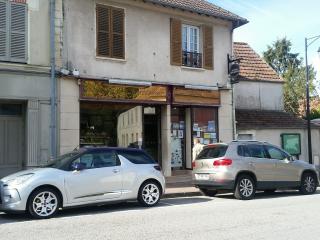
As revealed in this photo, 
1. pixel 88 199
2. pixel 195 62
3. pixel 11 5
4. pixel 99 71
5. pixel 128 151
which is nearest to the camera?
pixel 88 199

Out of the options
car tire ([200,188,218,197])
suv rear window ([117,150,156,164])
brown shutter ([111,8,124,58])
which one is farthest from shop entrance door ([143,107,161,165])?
suv rear window ([117,150,156,164])

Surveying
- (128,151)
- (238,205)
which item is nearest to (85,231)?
(128,151)

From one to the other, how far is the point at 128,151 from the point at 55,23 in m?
5.84

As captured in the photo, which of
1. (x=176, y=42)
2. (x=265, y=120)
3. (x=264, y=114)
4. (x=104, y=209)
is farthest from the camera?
(x=264, y=114)

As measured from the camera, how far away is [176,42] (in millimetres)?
18484

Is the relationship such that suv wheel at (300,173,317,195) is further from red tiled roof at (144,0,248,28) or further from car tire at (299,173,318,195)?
red tiled roof at (144,0,248,28)

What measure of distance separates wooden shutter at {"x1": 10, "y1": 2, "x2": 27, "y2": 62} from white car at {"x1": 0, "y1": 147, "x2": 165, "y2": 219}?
5.03m

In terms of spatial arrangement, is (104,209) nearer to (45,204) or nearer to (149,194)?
(149,194)

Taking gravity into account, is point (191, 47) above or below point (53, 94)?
above

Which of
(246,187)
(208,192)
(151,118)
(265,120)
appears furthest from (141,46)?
(265,120)

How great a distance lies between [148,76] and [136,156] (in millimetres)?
5994

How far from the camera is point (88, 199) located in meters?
11.1

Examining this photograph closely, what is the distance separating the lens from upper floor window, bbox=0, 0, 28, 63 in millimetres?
14938

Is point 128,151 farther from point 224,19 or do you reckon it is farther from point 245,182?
point 224,19
